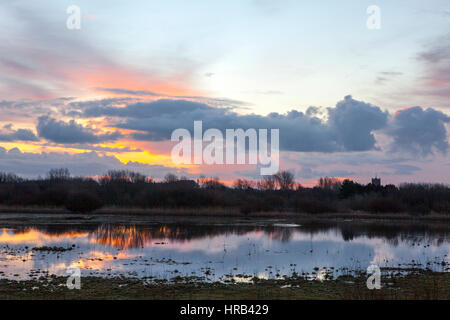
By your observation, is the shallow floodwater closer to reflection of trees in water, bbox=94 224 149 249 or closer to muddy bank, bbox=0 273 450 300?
reflection of trees in water, bbox=94 224 149 249

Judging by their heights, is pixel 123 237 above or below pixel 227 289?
below

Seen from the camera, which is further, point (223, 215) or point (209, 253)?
point (223, 215)

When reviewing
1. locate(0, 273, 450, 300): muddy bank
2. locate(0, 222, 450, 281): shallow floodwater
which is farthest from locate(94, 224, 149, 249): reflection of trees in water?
locate(0, 273, 450, 300): muddy bank

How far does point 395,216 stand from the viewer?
230ft

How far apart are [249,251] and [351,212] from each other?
5089 centimetres

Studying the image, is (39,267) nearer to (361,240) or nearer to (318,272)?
(318,272)

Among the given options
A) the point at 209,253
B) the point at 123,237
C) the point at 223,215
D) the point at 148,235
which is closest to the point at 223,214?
the point at 223,215

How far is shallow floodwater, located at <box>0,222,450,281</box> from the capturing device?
22.0m

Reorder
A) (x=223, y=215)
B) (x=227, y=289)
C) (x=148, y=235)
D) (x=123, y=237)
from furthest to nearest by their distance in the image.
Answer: (x=223, y=215) → (x=148, y=235) → (x=123, y=237) → (x=227, y=289)

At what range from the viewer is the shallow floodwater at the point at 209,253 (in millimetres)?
21953

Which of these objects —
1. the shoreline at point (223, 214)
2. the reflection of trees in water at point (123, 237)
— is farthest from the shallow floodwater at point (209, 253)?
the shoreline at point (223, 214)

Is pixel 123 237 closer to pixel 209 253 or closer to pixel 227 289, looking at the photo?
pixel 209 253

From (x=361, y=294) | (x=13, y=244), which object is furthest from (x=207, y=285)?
(x=13, y=244)

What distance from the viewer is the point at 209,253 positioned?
1160 inches
